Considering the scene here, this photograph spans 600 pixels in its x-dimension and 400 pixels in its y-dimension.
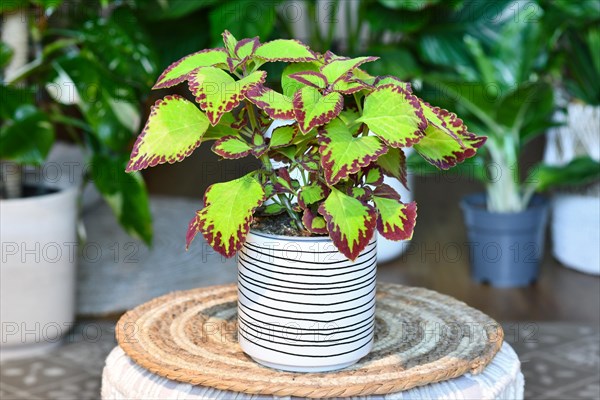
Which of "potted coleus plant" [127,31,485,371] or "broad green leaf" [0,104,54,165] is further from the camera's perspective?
"broad green leaf" [0,104,54,165]

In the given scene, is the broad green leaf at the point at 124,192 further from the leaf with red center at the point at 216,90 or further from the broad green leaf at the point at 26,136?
the leaf with red center at the point at 216,90

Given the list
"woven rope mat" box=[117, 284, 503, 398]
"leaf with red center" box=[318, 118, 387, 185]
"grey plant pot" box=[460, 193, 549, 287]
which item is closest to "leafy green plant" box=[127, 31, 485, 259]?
"leaf with red center" box=[318, 118, 387, 185]

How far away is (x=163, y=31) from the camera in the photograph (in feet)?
8.46

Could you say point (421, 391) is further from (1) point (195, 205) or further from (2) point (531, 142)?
(2) point (531, 142)

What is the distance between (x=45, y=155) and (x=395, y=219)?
43.6 inches

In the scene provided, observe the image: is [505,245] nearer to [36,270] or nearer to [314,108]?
[36,270]

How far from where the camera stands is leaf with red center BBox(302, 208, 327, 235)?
2.97 ft

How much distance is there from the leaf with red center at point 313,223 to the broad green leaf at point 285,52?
0.16m

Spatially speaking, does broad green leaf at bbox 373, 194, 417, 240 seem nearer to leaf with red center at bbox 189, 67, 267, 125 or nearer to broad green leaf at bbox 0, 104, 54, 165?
leaf with red center at bbox 189, 67, 267, 125

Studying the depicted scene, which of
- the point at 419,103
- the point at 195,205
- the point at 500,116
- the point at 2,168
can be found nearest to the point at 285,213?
the point at 419,103

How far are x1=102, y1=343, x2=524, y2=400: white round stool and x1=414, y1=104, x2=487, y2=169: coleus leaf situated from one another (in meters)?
0.23

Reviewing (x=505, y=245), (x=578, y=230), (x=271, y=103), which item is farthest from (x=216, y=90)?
(x=578, y=230)

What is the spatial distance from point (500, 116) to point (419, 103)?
1517 millimetres

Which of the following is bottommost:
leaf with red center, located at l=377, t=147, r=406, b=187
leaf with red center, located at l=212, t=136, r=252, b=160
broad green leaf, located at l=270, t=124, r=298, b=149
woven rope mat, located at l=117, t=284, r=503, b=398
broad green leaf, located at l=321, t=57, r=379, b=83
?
woven rope mat, located at l=117, t=284, r=503, b=398
